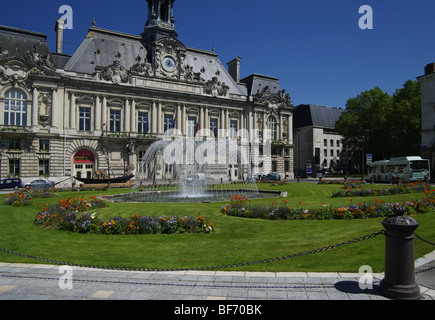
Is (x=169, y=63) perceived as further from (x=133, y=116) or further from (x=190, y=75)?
(x=133, y=116)

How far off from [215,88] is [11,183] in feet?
111

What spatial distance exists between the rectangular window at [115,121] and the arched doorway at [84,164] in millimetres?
4782

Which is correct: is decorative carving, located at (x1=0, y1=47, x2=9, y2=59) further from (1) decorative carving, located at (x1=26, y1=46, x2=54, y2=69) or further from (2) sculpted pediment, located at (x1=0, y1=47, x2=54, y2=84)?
(1) decorative carving, located at (x1=26, y1=46, x2=54, y2=69)

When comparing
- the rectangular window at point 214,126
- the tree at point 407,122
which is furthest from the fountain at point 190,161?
the tree at point 407,122

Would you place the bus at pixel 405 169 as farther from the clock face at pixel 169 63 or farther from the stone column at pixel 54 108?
the stone column at pixel 54 108

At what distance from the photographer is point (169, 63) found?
5131 cm

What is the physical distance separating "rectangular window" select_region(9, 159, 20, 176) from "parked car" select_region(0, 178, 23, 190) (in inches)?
130

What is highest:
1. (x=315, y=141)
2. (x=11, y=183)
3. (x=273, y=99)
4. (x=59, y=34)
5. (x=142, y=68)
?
(x=59, y=34)

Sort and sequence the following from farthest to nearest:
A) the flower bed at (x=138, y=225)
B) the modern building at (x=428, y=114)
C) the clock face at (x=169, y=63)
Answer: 1. the clock face at (x=169, y=63)
2. the modern building at (x=428, y=114)
3. the flower bed at (x=138, y=225)

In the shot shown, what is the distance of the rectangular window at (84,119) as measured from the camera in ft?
148

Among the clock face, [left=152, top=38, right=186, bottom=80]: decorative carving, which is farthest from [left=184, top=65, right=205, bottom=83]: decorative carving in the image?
the clock face

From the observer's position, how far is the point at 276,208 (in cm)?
1494

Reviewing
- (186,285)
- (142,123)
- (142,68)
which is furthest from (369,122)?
(186,285)

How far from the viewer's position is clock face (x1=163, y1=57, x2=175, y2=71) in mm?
50938
